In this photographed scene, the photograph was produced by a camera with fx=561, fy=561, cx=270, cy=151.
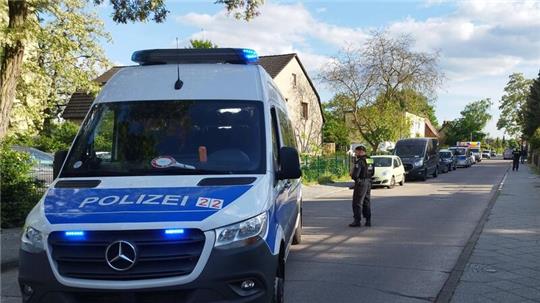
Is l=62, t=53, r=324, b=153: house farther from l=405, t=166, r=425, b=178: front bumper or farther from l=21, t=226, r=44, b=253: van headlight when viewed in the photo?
l=21, t=226, r=44, b=253: van headlight

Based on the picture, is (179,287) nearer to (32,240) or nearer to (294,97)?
(32,240)

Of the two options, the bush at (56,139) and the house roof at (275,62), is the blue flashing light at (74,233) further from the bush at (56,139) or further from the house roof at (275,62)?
the house roof at (275,62)

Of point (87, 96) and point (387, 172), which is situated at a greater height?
point (87, 96)

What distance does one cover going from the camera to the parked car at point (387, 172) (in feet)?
78.6

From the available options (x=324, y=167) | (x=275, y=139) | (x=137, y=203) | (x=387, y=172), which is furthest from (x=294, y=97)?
(x=137, y=203)

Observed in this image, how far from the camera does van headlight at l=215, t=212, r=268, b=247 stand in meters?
4.14

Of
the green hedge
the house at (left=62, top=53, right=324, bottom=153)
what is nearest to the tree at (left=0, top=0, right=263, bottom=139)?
the green hedge

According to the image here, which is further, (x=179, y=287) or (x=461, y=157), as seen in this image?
(x=461, y=157)

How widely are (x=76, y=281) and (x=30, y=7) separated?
10.1m

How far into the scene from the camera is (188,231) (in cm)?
405

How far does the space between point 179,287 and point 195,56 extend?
9.82 ft

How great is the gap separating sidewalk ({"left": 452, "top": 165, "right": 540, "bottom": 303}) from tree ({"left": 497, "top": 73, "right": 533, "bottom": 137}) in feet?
334

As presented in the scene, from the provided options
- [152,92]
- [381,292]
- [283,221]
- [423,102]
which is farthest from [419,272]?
[423,102]

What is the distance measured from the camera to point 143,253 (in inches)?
158
